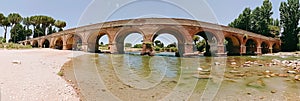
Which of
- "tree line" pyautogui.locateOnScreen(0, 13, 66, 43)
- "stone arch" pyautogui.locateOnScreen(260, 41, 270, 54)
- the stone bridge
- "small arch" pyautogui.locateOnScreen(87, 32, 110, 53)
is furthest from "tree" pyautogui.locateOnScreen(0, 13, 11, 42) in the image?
"stone arch" pyautogui.locateOnScreen(260, 41, 270, 54)

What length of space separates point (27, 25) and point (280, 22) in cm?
6599

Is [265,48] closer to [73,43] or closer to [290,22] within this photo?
[290,22]

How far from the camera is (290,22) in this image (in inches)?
1529

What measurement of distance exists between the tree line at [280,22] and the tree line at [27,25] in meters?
51.3

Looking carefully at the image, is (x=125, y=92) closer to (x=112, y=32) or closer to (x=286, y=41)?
(x=112, y=32)

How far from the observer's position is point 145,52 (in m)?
22.8

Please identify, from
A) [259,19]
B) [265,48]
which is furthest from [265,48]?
[259,19]

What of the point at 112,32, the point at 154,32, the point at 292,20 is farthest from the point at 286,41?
the point at 112,32

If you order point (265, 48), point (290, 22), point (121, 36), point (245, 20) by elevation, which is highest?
point (245, 20)

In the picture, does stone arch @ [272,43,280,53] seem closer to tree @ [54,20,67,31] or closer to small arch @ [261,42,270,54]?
small arch @ [261,42,270,54]

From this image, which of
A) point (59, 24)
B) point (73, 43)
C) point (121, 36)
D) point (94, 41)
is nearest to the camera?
point (121, 36)

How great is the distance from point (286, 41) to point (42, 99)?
46565 millimetres

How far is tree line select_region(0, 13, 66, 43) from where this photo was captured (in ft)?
171

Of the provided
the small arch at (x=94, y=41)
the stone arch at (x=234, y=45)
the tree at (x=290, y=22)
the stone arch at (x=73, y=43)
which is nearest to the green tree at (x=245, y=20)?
the tree at (x=290, y=22)
